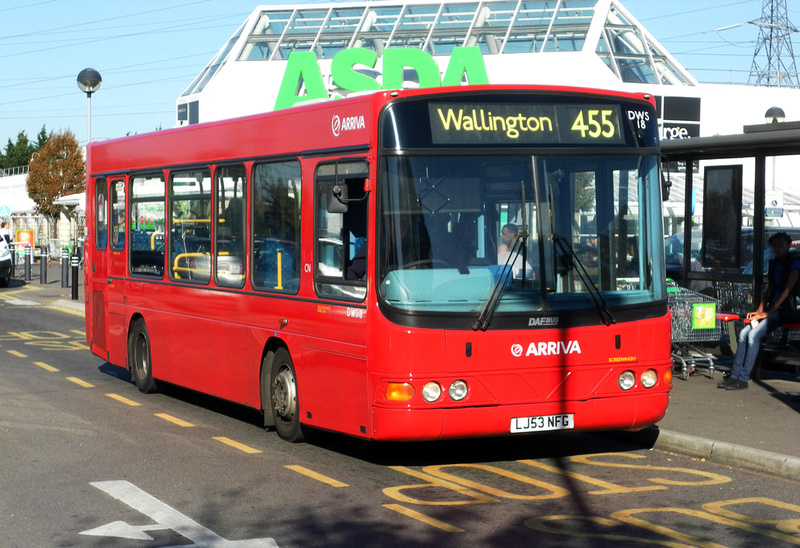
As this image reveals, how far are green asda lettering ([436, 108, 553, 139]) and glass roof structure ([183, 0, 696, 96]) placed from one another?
3909cm

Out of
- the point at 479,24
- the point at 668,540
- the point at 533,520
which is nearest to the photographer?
the point at 668,540

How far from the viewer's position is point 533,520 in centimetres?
722

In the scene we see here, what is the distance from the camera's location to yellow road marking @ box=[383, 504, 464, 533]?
22.8 ft

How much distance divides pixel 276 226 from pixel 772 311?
5544 mm

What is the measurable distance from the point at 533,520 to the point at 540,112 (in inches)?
125

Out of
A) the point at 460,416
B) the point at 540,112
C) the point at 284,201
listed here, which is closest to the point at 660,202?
the point at 540,112

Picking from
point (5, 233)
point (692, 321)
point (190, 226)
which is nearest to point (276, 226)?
point (190, 226)

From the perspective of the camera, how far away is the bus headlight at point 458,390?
8.42m

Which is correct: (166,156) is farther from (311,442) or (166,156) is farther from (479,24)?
(479,24)

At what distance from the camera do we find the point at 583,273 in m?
8.78

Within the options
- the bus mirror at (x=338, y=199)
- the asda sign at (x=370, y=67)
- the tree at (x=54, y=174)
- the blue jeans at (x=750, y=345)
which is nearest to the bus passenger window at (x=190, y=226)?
the bus mirror at (x=338, y=199)

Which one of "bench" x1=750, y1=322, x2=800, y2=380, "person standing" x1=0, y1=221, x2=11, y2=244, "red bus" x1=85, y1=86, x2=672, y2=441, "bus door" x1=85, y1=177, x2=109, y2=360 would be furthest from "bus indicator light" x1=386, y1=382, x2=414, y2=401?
"person standing" x1=0, y1=221, x2=11, y2=244

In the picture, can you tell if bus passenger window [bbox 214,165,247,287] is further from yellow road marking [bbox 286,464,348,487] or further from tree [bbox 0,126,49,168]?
tree [bbox 0,126,49,168]

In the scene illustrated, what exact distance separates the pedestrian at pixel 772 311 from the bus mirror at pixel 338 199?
5785 millimetres
